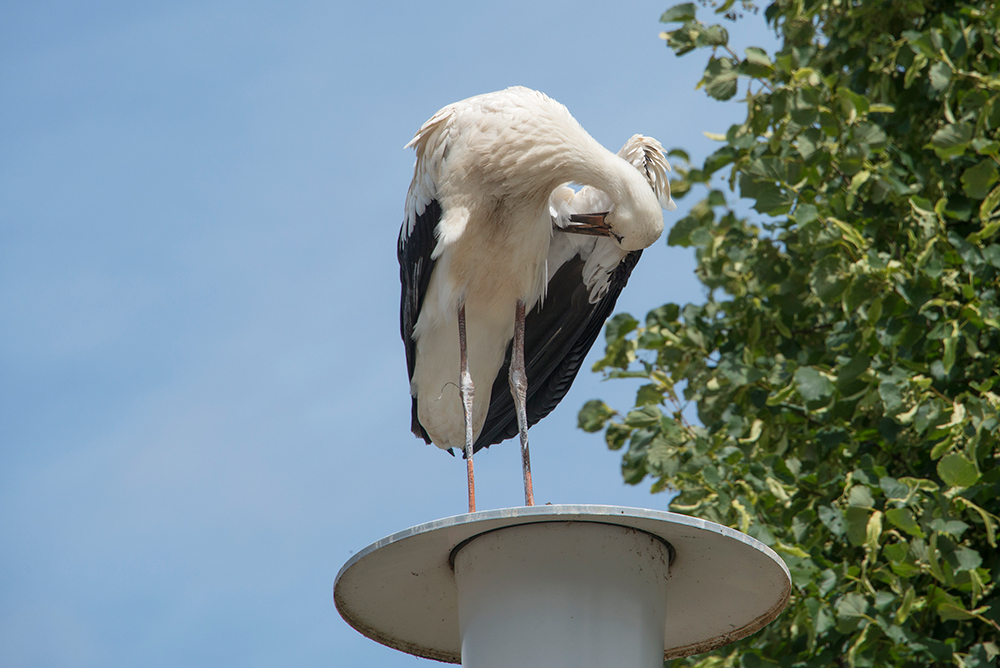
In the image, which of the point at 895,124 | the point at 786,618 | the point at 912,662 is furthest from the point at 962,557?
the point at 895,124

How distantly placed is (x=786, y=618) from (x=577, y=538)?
290 centimetres

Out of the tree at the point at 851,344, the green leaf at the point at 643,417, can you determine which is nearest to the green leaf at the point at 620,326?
the tree at the point at 851,344

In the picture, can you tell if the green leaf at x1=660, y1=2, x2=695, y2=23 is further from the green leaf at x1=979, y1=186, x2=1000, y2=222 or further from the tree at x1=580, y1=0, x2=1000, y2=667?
the green leaf at x1=979, y1=186, x2=1000, y2=222

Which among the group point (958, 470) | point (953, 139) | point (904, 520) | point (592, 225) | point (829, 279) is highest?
point (953, 139)

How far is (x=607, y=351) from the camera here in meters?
6.96

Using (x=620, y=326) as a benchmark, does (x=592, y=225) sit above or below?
above

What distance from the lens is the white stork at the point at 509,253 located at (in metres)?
4.68

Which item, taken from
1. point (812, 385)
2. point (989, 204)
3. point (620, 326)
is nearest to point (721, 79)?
point (620, 326)

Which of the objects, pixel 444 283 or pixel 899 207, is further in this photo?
pixel 899 207

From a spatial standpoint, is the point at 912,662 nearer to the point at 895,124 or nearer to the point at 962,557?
the point at 962,557

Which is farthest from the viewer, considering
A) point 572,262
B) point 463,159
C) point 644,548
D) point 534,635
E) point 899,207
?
point 899,207

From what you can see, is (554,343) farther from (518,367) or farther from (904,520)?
(904,520)

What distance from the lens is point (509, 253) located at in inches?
194

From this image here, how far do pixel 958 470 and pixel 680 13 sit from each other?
347 centimetres
